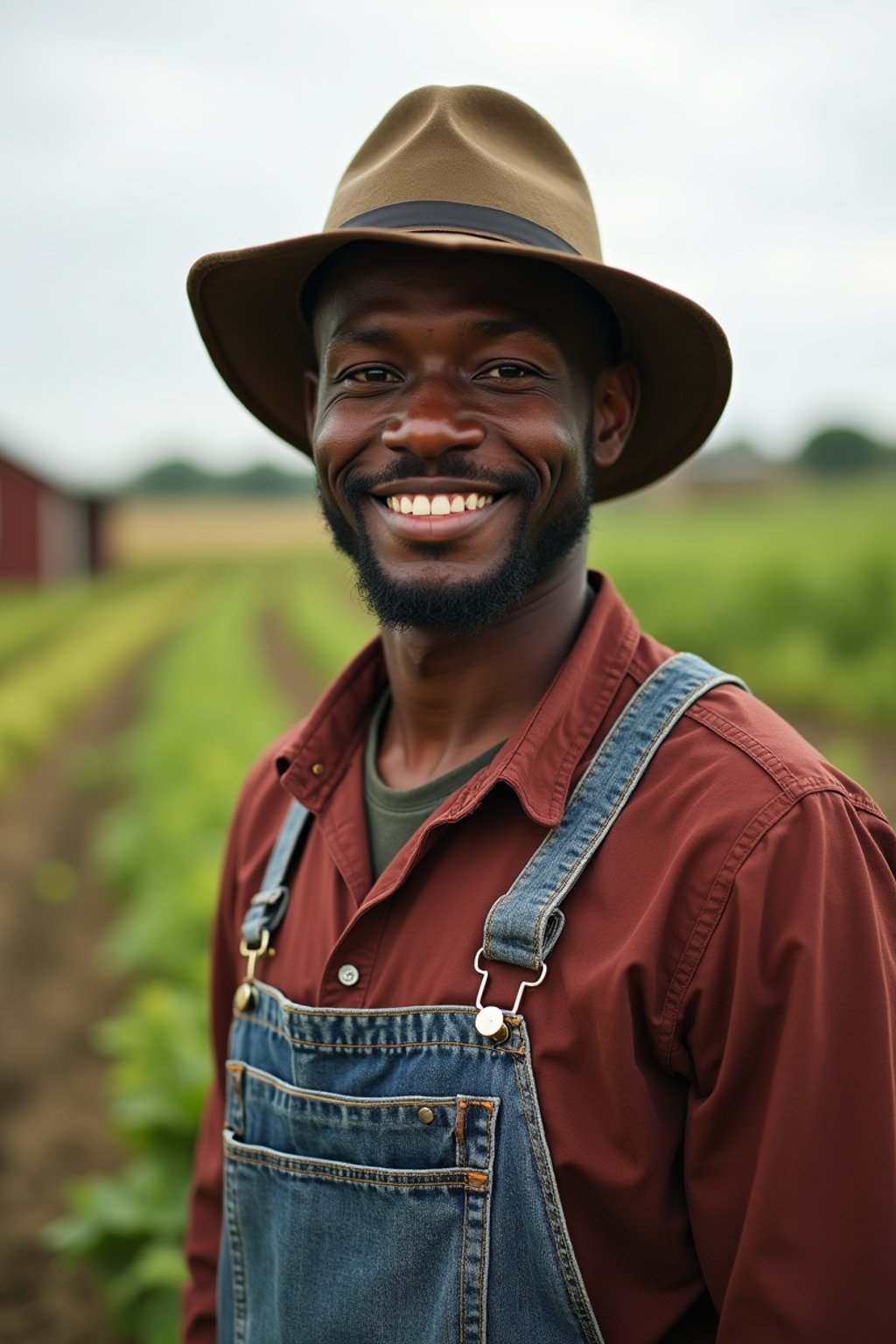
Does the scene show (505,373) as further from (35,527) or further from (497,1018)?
(35,527)

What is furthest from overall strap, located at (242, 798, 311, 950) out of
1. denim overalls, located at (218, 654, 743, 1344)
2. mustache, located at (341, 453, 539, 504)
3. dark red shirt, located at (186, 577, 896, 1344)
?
mustache, located at (341, 453, 539, 504)

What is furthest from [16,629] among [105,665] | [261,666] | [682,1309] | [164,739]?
[682,1309]

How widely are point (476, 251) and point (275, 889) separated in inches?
42.3

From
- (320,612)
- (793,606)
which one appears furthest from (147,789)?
(320,612)

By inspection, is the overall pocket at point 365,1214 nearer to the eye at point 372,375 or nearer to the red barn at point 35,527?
the eye at point 372,375

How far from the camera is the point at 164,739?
10438mm

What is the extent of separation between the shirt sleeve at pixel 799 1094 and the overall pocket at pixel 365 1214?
30cm

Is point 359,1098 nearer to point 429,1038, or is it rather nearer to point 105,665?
point 429,1038

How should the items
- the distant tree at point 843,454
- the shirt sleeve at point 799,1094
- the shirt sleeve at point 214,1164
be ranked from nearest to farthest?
the shirt sleeve at point 799,1094 → the shirt sleeve at point 214,1164 → the distant tree at point 843,454

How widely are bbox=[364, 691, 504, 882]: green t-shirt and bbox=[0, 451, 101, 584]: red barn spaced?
16.3 m

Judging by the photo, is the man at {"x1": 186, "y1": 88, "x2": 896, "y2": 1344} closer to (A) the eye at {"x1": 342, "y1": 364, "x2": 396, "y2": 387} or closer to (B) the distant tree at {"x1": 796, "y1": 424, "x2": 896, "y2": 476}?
(A) the eye at {"x1": 342, "y1": 364, "x2": 396, "y2": 387}

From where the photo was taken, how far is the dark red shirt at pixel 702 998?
136 centimetres

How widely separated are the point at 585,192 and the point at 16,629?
14.2 m

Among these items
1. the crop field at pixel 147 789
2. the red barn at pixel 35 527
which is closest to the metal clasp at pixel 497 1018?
the crop field at pixel 147 789
